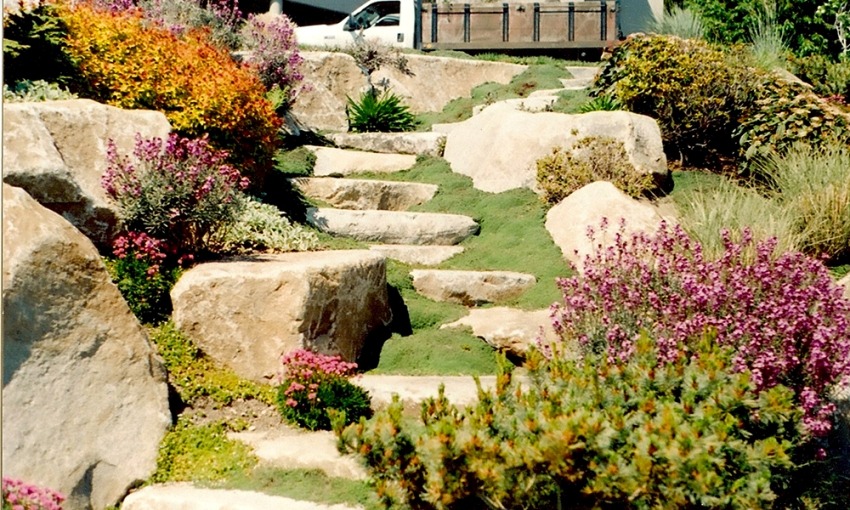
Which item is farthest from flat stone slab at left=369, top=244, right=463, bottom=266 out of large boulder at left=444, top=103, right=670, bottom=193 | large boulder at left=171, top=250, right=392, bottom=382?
large boulder at left=171, top=250, right=392, bottom=382

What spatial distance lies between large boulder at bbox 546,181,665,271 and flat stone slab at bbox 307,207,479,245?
109cm

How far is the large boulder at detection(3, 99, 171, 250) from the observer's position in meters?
6.65

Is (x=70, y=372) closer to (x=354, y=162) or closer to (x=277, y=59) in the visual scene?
(x=354, y=162)

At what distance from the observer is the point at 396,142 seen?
41.4 feet

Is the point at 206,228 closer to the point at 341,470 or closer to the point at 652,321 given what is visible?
the point at 341,470

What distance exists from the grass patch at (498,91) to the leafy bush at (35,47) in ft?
21.0

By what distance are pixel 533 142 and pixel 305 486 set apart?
5.98 metres

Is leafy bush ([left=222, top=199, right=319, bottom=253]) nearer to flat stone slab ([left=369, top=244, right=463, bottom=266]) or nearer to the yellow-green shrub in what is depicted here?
flat stone slab ([left=369, top=244, right=463, bottom=266])

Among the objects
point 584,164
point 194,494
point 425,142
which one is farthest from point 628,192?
point 194,494

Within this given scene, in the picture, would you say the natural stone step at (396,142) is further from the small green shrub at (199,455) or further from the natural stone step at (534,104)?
the small green shrub at (199,455)

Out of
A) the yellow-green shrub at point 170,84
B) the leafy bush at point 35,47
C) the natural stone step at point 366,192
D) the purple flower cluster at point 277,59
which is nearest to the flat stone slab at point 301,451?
the yellow-green shrub at point 170,84

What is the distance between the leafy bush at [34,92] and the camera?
7.76 metres

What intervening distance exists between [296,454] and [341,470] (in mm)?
319

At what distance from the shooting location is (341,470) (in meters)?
5.65
